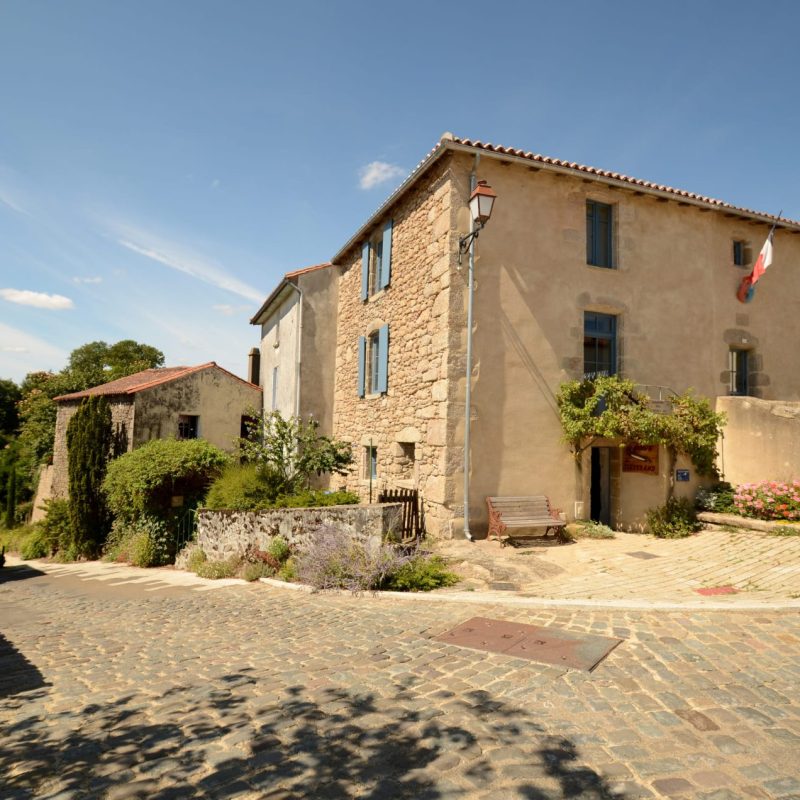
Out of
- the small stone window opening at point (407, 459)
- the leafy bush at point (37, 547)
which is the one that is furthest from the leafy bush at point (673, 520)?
the leafy bush at point (37, 547)

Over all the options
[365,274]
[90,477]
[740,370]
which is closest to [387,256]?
[365,274]

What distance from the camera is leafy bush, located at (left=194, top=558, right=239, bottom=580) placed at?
31.7 feet

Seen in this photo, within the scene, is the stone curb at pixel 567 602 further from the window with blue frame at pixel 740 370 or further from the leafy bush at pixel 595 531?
the window with blue frame at pixel 740 370

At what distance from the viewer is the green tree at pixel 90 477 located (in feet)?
48.8

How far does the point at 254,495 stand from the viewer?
1070 centimetres

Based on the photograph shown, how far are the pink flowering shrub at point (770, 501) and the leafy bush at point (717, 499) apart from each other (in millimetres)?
318

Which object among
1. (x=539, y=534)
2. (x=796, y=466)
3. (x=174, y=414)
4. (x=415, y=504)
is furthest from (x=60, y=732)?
(x=174, y=414)

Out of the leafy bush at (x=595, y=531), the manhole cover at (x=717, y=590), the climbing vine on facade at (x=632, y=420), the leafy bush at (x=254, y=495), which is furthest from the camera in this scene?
the leafy bush at (x=254, y=495)

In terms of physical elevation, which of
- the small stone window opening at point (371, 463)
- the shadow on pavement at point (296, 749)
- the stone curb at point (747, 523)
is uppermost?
the small stone window opening at point (371, 463)

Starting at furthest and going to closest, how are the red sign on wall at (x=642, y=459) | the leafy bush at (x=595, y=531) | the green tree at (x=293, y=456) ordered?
the green tree at (x=293, y=456), the red sign on wall at (x=642, y=459), the leafy bush at (x=595, y=531)

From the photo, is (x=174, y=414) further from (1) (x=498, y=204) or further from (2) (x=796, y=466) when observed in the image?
(2) (x=796, y=466)

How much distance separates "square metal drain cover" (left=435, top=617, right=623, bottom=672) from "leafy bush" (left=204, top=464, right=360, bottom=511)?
16.8 feet

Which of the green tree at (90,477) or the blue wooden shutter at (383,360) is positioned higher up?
the blue wooden shutter at (383,360)

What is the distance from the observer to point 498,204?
9.68 meters
